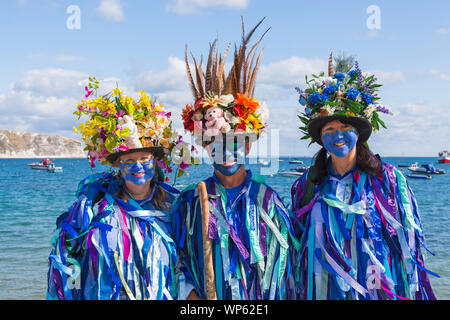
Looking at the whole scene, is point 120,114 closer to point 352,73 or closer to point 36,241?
point 352,73

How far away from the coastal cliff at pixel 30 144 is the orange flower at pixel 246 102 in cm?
13880

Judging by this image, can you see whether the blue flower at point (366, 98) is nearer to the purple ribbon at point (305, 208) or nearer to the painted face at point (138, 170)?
the purple ribbon at point (305, 208)

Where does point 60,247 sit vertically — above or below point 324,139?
below

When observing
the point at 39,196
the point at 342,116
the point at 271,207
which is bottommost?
the point at 39,196

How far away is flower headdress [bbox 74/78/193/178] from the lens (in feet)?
11.5

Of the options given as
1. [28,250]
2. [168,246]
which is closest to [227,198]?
[168,246]

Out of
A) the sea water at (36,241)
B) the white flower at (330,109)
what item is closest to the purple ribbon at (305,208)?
the sea water at (36,241)

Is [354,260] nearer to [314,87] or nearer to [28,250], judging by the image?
[314,87]

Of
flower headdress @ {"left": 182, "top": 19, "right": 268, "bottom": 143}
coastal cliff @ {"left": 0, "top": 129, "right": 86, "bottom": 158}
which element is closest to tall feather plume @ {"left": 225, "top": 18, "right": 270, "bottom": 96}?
flower headdress @ {"left": 182, "top": 19, "right": 268, "bottom": 143}

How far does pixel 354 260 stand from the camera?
3322 millimetres

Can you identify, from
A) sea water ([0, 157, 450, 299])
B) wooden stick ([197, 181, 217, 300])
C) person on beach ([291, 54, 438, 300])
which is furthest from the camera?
sea water ([0, 157, 450, 299])

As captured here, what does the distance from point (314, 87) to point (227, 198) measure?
1206 mm

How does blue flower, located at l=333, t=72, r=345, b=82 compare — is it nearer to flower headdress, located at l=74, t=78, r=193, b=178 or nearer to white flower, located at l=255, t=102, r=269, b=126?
white flower, located at l=255, t=102, r=269, b=126

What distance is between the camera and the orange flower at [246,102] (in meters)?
3.36
